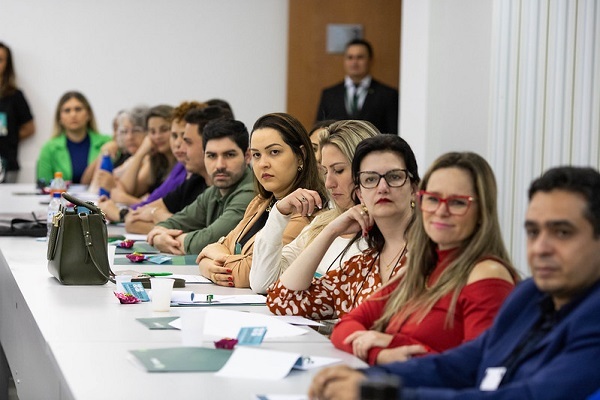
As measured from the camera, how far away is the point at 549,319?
6.27ft

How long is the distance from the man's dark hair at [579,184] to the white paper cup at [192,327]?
3.01 feet

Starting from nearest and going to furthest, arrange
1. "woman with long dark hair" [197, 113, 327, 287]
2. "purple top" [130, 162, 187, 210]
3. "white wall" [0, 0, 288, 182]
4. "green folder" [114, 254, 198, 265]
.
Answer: "woman with long dark hair" [197, 113, 327, 287]
"green folder" [114, 254, 198, 265]
"purple top" [130, 162, 187, 210]
"white wall" [0, 0, 288, 182]

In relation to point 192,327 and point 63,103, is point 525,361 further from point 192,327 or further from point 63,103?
point 63,103

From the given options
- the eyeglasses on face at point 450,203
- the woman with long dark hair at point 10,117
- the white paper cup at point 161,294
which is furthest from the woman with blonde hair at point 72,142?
the eyeglasses on face at point 450,203

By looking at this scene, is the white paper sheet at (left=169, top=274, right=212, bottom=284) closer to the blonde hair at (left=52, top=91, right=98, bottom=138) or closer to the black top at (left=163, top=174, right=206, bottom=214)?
the black top at (left=163, top=174, right=206, bottom=214)

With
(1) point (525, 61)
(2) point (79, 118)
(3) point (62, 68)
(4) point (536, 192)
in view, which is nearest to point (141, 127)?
(2) point (79, 118)

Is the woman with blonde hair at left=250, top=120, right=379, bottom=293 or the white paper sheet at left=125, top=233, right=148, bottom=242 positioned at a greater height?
the woman with blonde hair at left=250, top=120, right=379, bottom=293

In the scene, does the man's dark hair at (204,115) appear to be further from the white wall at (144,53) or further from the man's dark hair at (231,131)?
the white wall at (144,53)

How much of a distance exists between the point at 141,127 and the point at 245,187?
369cm

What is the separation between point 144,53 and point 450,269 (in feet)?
27.7

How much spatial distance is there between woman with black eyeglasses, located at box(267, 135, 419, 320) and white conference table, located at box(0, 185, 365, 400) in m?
0.14

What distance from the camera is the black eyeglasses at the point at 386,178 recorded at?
2814mm

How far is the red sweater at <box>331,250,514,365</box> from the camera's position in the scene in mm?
2223

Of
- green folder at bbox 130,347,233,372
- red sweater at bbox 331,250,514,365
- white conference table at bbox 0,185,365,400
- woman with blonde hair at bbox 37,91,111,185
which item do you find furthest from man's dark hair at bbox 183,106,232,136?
woman with blonde hair at bbox 37,91,111,185
